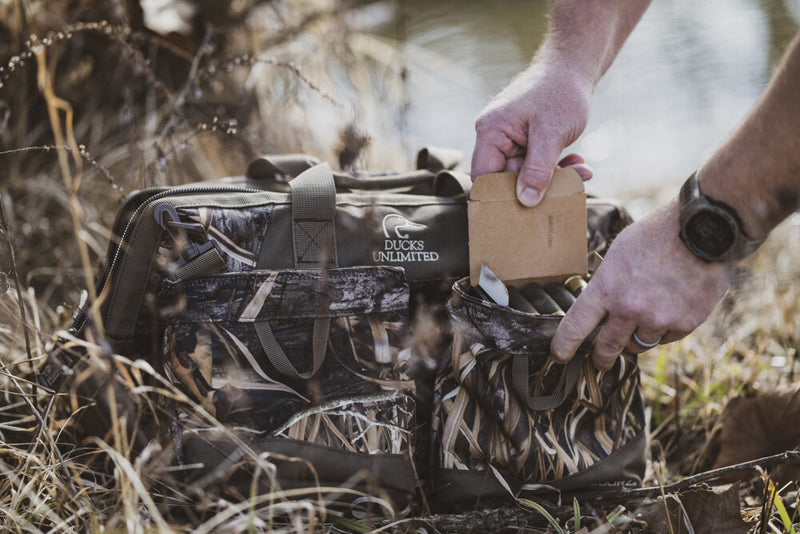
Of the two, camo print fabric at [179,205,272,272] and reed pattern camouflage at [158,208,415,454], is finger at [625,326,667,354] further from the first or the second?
camo print fabric at [179,205,272,272]

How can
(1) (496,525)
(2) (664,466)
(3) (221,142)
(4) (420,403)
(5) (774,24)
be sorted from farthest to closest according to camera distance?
1. (5) (774,24)
2. (3) (221,142)
3. (2) (664,466)
4. (4) (420,403)
5. (1) (496,525)

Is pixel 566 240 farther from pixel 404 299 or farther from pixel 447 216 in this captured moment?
pixel 404 299

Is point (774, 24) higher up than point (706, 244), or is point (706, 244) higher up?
point (706, 244)

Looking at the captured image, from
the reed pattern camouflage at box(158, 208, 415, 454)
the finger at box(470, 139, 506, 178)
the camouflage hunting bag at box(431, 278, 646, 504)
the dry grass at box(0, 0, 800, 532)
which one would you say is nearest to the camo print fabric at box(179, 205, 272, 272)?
the reed pattern camouflage at box(158, 208, 415, 454)

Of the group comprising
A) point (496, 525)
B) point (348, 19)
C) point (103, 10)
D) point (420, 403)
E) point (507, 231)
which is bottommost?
point (496, 525)

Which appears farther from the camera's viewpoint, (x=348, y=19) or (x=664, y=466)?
(x=348, y=19)

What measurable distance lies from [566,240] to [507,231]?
0.63 ft

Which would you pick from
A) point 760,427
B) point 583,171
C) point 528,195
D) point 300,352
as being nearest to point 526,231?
point 528,195

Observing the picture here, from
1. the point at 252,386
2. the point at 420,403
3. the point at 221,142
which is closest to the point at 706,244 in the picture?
the point at 420,403

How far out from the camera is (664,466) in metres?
1.95

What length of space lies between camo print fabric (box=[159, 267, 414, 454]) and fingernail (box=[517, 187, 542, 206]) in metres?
0.41

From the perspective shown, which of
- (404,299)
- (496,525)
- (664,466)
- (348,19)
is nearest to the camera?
(496,525)

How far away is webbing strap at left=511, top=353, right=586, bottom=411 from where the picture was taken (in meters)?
1.63

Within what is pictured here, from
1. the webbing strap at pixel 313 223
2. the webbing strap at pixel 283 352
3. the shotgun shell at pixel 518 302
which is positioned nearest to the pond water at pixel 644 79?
the webbing strap at pixel 313 223
